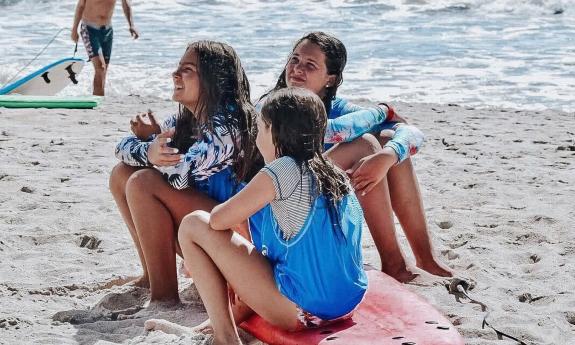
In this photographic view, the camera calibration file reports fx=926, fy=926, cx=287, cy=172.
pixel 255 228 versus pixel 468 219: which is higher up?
pixel 255 228

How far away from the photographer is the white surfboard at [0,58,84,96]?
894 cm

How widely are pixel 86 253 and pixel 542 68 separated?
840 centimetres

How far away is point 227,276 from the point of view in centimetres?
306

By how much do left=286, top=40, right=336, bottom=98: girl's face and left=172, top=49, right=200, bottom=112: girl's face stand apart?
43 cm

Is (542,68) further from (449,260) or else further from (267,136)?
(267,136)

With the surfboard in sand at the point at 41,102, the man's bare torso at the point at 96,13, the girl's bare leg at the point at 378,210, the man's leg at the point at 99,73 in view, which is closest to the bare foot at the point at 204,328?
the girl's bare leg at the point at 378,210

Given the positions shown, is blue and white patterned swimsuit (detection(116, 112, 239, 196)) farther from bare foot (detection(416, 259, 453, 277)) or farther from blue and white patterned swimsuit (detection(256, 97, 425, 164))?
bare foot (detection(416, 259, 453, 277))

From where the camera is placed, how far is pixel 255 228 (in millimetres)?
3344

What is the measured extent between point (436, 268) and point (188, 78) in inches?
53.0

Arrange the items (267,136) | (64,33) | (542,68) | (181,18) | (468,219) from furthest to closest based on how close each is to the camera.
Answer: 1. (181,18)
2. (64,33)
3. (542,68)
4. (468,219)
5. (267,136)

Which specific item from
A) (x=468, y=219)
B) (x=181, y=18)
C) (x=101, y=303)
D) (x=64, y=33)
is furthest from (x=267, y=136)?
(x=181, y=18)

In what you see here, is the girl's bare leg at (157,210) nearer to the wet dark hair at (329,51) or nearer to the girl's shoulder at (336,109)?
the wet dark hair at (329,51)

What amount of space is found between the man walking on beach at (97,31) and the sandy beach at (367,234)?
1.44 meters

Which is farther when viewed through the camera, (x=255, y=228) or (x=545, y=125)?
(x=545, y=125)
